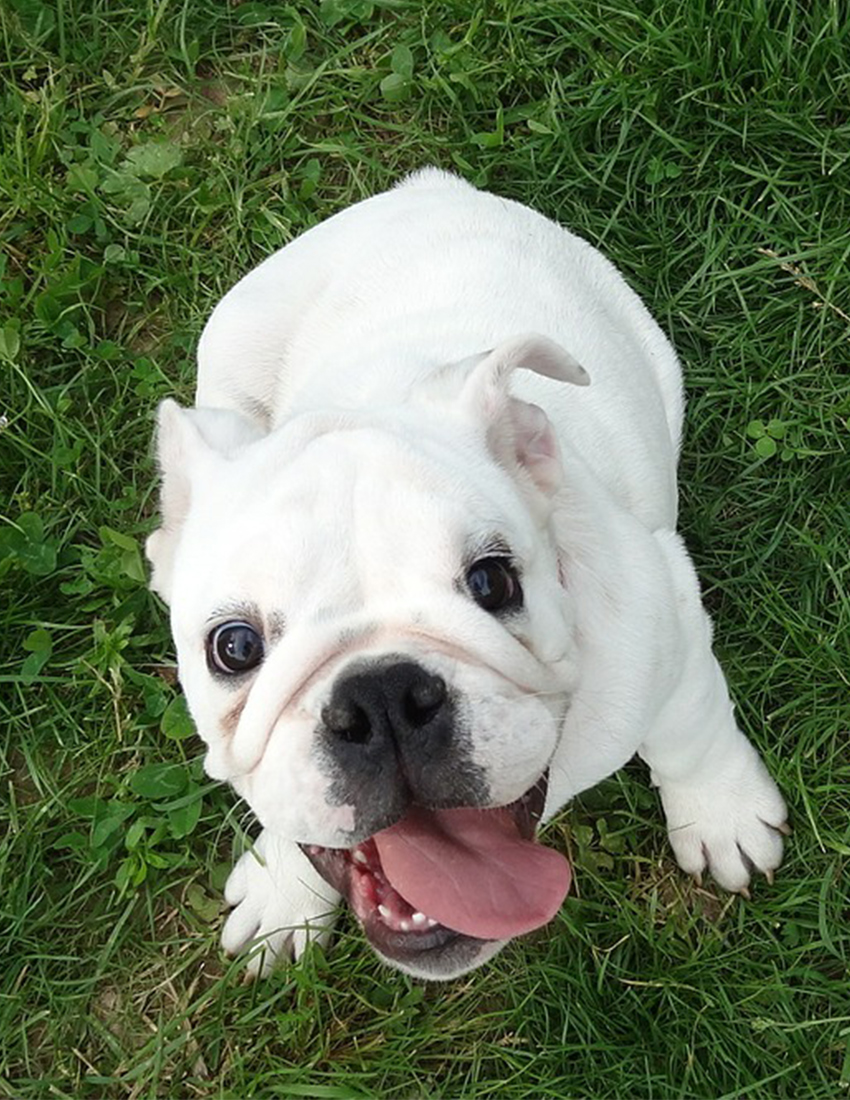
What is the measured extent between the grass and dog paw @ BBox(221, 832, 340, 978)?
10 centimetres

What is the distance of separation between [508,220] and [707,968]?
239cm

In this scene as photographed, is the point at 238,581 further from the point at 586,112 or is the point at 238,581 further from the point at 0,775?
the point at 586,112

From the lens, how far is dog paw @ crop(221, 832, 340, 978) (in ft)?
14.1

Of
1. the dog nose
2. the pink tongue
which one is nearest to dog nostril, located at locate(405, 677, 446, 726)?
the dog nose

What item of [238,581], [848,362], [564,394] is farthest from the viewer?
[848,362]

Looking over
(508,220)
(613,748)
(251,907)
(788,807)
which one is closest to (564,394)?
(508,220)

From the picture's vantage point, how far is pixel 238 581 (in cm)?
291

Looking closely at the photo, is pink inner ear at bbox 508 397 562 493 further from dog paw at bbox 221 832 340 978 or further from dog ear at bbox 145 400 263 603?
dog paw at bbox 221 832 340 978

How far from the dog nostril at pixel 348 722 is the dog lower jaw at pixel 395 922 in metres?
0.34

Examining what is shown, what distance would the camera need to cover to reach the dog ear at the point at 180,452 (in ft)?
11.1

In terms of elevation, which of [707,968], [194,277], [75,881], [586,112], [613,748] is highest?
[586,112]

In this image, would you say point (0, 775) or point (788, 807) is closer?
point (788, 807)

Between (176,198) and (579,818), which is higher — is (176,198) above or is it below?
above

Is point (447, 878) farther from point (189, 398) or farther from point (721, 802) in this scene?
point (189, 398)
